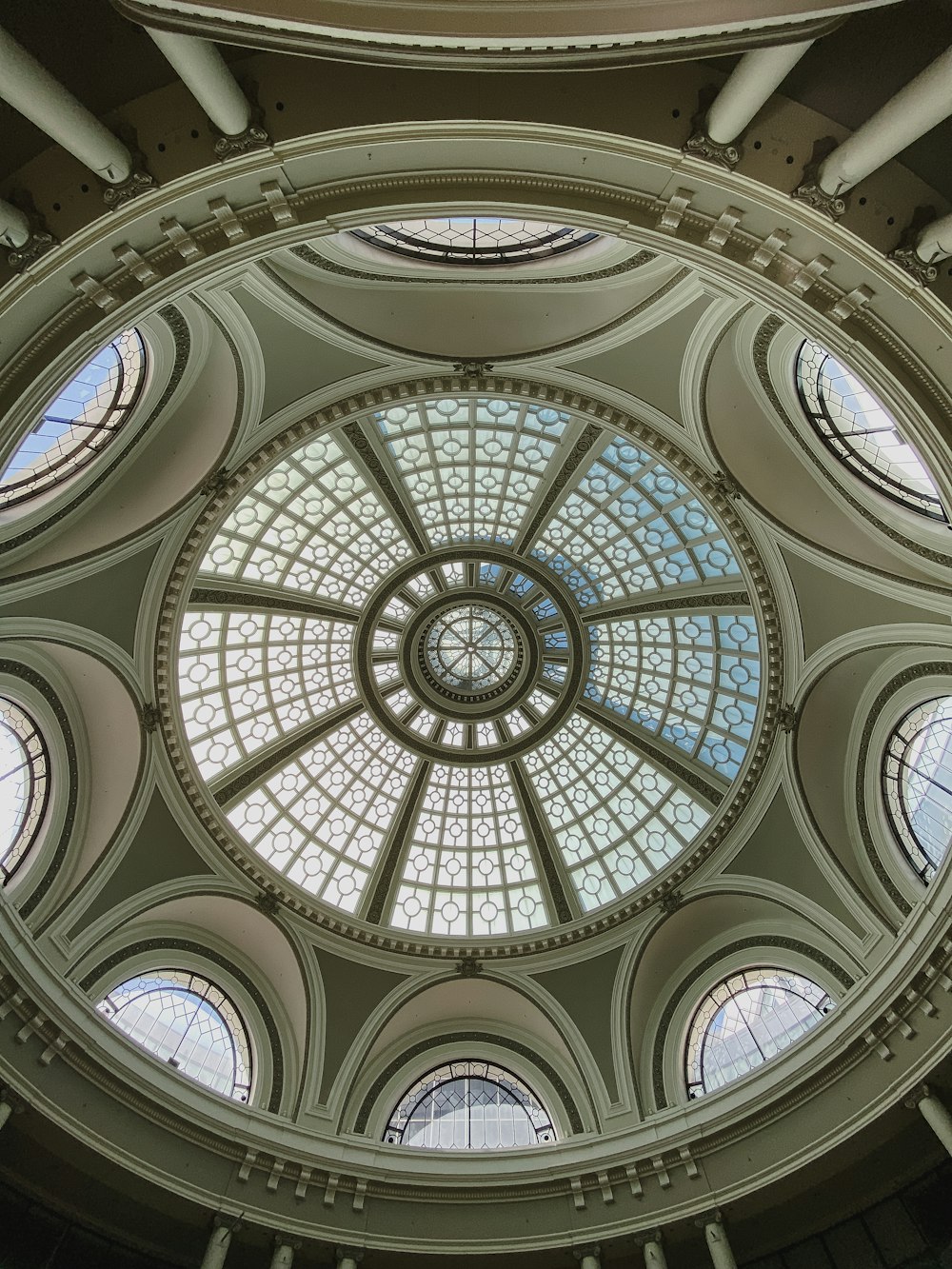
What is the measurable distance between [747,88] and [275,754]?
61.2 feet

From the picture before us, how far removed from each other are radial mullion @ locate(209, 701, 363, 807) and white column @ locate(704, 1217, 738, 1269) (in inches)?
543

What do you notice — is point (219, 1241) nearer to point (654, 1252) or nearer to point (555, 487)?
point (654, 1252)

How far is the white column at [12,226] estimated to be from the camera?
314 inches

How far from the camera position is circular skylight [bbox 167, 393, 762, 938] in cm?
2039

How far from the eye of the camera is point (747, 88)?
26.9ft

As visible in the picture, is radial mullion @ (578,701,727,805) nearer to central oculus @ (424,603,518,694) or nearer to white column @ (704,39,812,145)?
central oculus @ (424,603,518,694)

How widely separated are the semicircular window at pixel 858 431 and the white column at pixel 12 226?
12.2 m

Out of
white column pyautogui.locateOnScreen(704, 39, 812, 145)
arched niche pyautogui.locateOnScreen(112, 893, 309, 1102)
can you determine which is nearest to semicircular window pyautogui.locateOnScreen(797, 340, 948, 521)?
white column pyautogui.locateOnScreen(704, 39, 812, 145)

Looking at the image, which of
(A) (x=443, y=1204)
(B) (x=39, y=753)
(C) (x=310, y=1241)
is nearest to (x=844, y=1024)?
(A) (x=443, y=1204)

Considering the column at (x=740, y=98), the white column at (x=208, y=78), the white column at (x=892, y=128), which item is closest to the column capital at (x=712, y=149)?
the column at (x=740, y=98)

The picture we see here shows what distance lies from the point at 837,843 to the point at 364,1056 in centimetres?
1186

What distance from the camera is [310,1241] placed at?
14.7m

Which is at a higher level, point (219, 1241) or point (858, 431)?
point (858, 431)

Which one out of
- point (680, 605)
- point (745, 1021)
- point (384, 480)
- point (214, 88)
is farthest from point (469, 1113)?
point (214, 88)
